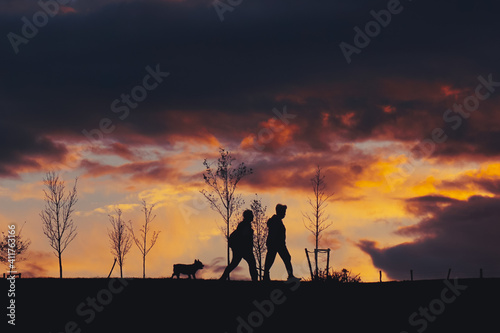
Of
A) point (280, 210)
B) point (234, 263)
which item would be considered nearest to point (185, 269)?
point (234, 263)

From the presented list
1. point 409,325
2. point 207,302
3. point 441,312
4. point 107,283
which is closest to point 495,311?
point 441,312

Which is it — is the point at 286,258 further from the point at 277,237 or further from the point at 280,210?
the point at 280,210

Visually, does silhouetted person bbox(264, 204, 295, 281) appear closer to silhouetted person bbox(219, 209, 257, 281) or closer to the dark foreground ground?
silhouetted person bbox(219, 209, 257, 281)

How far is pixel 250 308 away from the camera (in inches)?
607

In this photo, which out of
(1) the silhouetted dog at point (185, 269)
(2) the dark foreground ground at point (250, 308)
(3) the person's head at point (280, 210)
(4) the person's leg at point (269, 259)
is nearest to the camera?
(2) the dark foreground ground at point (250, 308)

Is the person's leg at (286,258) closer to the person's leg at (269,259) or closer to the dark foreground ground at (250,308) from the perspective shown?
the person's leg at (269,259)

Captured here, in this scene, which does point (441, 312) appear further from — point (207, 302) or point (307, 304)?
point (207, 302)

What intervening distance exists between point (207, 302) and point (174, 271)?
13.3 m

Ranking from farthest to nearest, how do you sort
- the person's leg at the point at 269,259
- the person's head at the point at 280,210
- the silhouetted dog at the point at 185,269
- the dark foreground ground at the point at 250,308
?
the silhouetted dog at the point at 185,269
the person's leg at the point at 269,259
the person's head at the point at 280,210
the dark foreground ground at the point at 250,308

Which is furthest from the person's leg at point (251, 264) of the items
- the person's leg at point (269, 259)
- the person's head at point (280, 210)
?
the person's head at point (280, 210)

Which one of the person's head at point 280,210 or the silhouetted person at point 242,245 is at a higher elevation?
the person's head at point 280,210

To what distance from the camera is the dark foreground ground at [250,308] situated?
46.5 feet

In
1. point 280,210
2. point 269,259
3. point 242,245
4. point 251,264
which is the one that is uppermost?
point 280,210

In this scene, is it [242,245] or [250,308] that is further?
[242,245]
